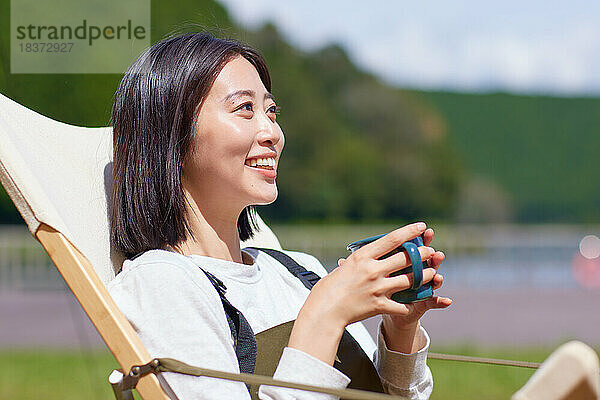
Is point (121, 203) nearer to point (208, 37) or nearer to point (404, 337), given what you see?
point (208, 37)

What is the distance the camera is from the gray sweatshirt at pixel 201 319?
1.32 metres

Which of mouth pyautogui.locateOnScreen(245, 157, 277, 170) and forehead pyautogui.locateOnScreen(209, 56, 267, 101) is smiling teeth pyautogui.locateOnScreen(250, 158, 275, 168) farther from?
forehead pyautogui.locateOnScreen(209, 56, 267, 101)

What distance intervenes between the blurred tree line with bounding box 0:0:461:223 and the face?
21.5m

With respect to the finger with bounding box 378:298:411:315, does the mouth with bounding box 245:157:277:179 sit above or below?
above

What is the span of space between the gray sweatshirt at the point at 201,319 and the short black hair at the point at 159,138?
0.09 meters

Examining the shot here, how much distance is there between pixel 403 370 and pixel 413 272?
1.16 ft

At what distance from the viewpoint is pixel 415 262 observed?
1350 mm

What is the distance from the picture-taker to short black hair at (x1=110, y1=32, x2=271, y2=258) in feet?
5.12

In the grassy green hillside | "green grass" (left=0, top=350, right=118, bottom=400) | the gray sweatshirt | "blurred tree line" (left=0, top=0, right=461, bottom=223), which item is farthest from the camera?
the grassy green hillside

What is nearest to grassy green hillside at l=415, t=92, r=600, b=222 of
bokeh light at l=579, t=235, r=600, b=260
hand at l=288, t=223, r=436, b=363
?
bokeh light at l=579, t=235, r=600, b=260

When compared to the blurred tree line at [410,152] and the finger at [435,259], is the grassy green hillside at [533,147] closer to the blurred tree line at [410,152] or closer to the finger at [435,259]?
the blurred tree line at [410,152]

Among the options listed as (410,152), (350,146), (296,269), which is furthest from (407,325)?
(410,152)

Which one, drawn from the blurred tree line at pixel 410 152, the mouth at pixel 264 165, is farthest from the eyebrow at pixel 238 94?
the blurred tree line at pixel 410 152

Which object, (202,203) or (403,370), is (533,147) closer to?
(403,370)
